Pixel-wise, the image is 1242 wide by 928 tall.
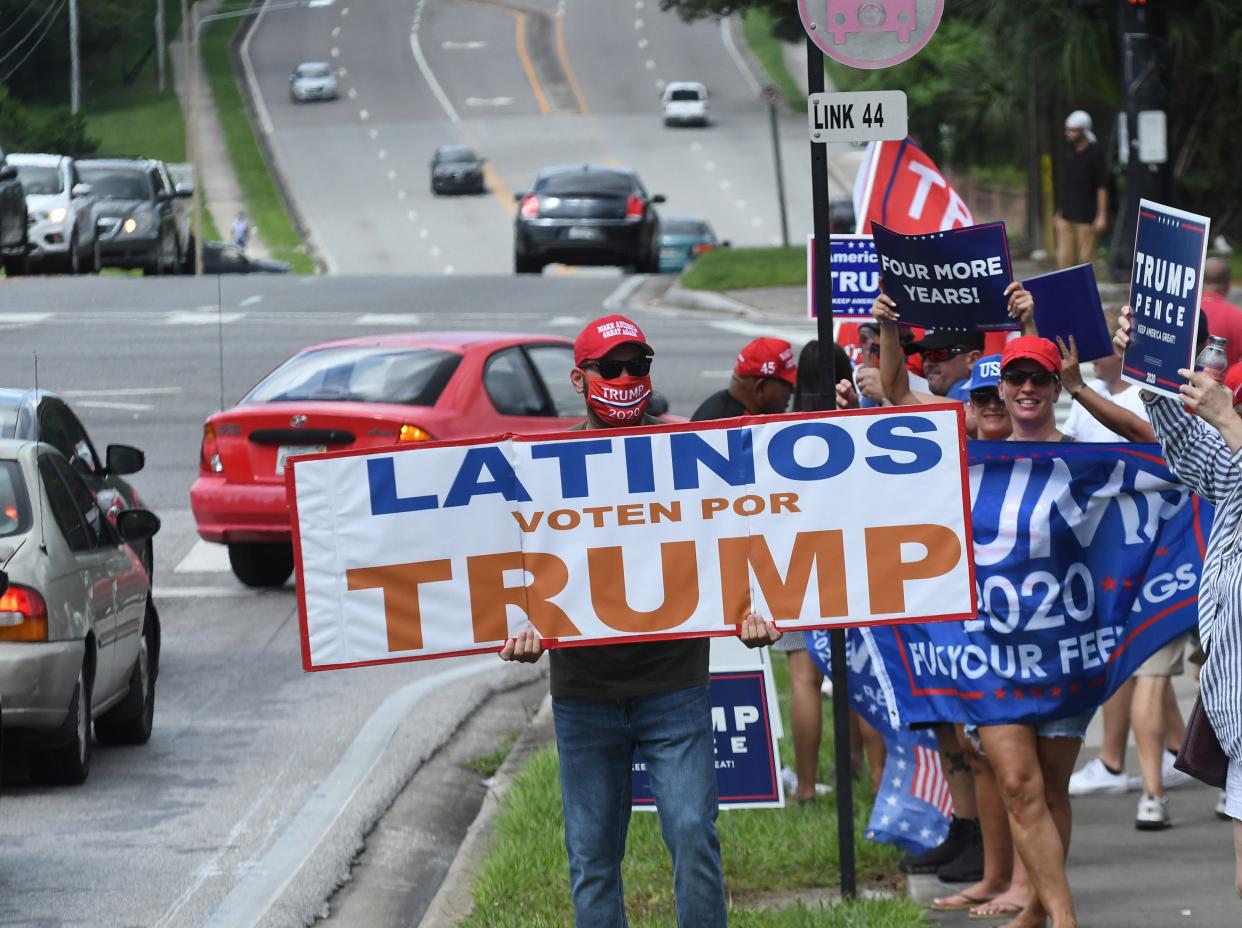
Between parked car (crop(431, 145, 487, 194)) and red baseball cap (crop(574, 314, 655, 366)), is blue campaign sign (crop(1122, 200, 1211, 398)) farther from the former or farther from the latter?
parked car (crop(431, 145, 487, 194))

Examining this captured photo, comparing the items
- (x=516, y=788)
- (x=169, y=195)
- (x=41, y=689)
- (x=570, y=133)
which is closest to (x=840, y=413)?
(x=516, y=788)

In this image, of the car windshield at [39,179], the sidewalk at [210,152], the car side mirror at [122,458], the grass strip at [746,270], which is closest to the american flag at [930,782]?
the car side mirror at [122,458]

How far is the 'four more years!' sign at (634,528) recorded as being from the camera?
237 inches

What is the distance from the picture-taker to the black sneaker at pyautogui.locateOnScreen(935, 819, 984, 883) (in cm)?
749

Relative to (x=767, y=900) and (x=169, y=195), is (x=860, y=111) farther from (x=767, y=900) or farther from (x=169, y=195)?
(x=169, y=195)

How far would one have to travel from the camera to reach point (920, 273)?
704 centimetres

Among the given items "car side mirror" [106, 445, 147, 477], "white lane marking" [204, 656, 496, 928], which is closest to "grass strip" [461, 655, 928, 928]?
"white lane marking" [204, 656, 496, 928]

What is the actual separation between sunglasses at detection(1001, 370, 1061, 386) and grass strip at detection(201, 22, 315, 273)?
6873mm

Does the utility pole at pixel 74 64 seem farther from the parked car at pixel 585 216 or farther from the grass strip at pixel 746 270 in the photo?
the parked car at pixel 585 216

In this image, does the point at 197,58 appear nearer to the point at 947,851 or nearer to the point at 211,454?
the point at 211,454

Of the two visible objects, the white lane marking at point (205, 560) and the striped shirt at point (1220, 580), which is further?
the white lane marking at point (205, 560)

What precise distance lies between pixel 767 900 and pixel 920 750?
3.05 feet

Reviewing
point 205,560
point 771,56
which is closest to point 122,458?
point 205,560

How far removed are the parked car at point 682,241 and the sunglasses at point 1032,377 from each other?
94.9 ft
